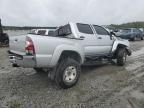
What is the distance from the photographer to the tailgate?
5.21 metres

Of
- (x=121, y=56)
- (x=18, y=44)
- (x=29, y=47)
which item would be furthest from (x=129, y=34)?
(x=29, y=47)

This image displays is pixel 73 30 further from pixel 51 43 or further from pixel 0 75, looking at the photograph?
pixel 0 75

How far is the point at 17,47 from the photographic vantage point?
5480mm

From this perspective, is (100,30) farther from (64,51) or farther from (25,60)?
(25,60)

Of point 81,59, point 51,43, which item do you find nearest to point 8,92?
point 51,43

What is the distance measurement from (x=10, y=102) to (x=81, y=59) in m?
2.48

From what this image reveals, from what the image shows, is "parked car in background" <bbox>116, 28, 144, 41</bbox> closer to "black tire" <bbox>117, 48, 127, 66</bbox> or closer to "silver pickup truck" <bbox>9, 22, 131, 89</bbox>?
"black tire" <bbox>117, 48, 127, 66</bbox>

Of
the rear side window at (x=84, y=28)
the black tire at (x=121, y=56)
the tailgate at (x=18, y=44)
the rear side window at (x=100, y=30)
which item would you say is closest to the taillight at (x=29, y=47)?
the tailgate at (x=18, y=44)

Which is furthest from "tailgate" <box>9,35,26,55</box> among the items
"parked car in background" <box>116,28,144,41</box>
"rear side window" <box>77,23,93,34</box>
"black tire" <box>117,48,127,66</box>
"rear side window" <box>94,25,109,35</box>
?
"parked car in background" <box>116,28,144,41</box>

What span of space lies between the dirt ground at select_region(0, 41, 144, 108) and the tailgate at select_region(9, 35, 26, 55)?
3.62 feet

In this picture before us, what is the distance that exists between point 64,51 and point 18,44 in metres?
1.26

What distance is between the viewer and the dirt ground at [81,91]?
464 cm

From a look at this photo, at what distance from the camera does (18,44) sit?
214 inches

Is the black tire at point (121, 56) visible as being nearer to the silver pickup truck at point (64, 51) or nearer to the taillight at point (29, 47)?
the silver pickup truck at point (64, 51)
